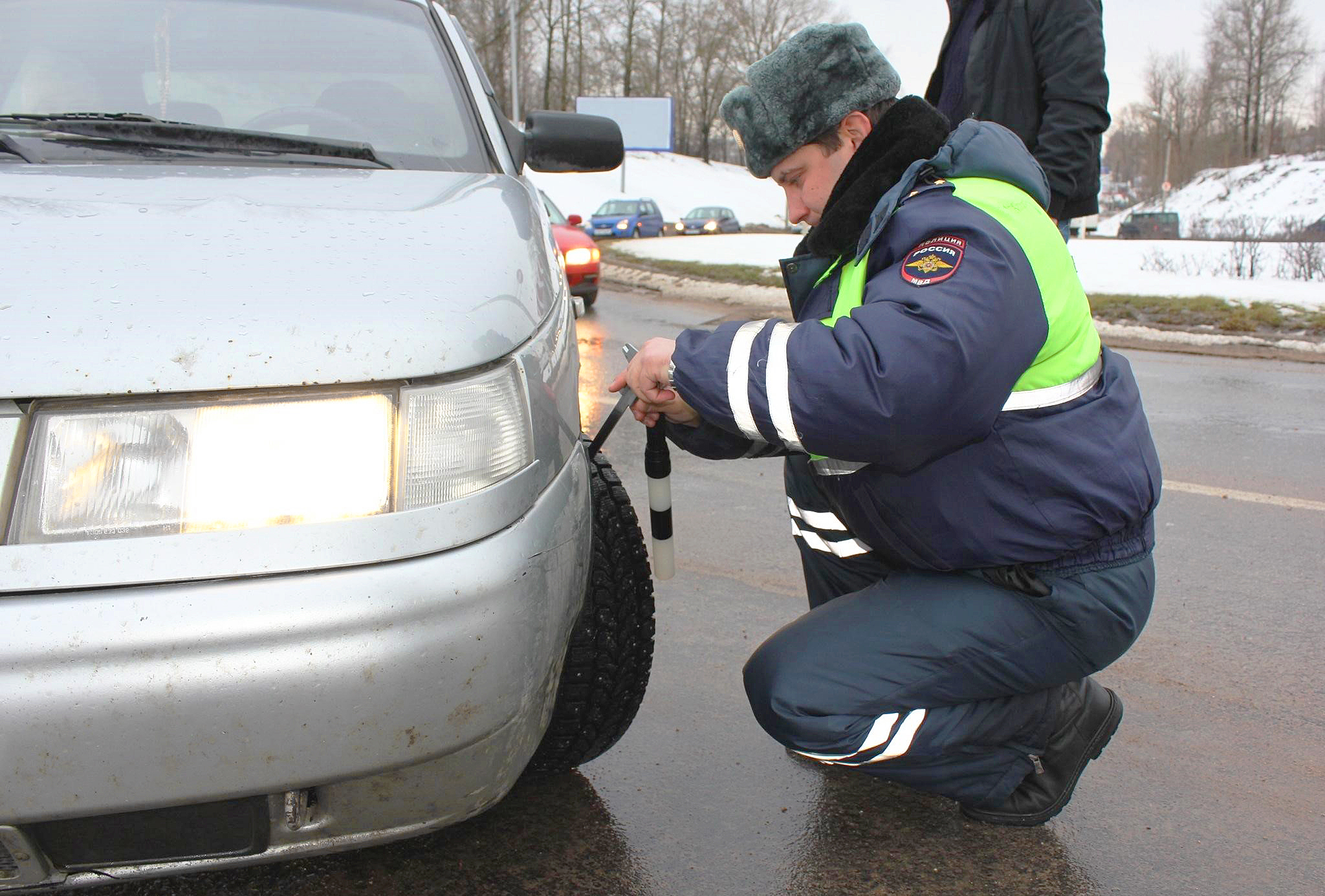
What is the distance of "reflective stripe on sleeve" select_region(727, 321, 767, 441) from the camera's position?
1.82 meters

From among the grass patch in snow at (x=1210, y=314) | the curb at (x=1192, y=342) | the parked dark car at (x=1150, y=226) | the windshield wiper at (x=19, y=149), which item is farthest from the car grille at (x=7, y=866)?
the parked dark car at (x=1150, y=226)

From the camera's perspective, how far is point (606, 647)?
79.5 inches

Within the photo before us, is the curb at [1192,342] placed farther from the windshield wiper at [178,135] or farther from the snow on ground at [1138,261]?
the windshield wiper at [178,135]

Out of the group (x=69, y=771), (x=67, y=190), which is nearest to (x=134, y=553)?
(x=69, y=771)

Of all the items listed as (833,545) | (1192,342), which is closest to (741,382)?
(833,545)

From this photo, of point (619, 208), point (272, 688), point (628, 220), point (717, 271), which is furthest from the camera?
point (619, 208)

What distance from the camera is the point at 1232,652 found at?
2973mm

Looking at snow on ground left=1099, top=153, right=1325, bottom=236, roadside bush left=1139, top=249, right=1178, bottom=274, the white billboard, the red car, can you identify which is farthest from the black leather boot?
the white billboard

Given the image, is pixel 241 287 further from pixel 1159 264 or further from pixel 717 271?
pixel 1159 264

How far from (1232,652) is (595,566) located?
191 cm

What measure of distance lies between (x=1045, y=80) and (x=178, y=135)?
98.2 inches

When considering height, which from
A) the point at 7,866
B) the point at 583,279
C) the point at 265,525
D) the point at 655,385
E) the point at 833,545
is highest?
the point at 583,279

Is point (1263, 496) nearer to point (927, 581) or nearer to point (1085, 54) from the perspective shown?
point (1085, 54)

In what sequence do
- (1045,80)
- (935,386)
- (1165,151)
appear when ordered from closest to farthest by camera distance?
(935,386) → (1045,80) → (1165,151)
